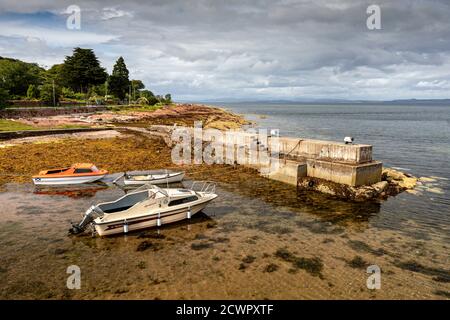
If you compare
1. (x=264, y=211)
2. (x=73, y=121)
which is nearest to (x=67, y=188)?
(x=264, y=211)

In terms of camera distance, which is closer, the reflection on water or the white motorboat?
the reflection on water

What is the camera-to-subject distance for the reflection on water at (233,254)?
11477mm

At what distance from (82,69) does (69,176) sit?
8053 cm

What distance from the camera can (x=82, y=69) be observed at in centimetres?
9356

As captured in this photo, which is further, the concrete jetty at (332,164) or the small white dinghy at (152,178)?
the small white dinghy at (152,178)

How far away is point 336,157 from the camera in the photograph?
23.8 m

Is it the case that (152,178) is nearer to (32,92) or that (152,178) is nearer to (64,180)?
(64,180)

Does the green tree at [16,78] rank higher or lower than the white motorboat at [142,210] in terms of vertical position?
higher

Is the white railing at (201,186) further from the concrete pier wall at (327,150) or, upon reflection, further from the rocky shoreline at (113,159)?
the concrete pier wall at (327,150)

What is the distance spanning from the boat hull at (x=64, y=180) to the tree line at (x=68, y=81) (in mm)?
43673

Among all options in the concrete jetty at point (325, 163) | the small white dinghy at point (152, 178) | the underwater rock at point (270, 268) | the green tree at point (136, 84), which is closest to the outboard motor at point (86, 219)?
the small white dinghy at point (152, 178)

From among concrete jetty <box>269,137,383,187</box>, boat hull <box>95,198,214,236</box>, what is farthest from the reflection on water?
concrete jetty <box>269,137,383,187</box>

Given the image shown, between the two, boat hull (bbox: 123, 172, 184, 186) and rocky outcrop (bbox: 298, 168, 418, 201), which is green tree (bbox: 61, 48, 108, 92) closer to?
boat hull (bbox: 123, 172, 184, 186)

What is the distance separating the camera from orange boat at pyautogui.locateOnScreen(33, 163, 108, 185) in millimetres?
23094
